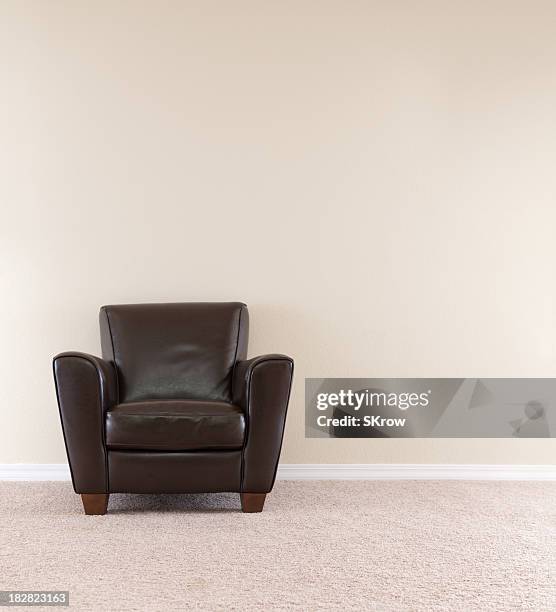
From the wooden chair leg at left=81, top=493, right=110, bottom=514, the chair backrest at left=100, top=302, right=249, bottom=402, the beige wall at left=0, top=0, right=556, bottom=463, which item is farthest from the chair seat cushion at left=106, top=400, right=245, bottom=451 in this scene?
the beige wall at left=0, top=0, right=556, bottom=463

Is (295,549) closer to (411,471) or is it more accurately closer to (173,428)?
(173,428)

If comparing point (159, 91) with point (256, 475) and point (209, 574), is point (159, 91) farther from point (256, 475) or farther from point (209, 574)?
point (209, 574)

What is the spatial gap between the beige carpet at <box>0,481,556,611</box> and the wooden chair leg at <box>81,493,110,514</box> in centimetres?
5

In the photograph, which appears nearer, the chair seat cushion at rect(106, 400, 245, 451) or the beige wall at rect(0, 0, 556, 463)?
the chair seat cushion at rect(106, 400, 245, 451)

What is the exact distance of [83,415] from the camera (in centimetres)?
332

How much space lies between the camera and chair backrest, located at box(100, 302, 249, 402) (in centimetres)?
383

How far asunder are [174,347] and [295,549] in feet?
4.51

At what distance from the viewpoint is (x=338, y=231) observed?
4.20m

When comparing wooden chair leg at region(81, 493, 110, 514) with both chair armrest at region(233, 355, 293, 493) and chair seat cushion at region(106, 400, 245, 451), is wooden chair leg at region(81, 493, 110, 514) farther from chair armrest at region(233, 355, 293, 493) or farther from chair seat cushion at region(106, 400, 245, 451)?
chair armrest at region(233, 355, 293, 493)

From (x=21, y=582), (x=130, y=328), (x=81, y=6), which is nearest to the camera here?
(x=21, y=582)

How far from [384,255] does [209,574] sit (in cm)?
216

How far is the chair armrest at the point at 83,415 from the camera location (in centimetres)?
331

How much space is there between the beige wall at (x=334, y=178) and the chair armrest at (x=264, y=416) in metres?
0.81

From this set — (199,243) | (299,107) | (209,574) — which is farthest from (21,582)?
(299,107)
